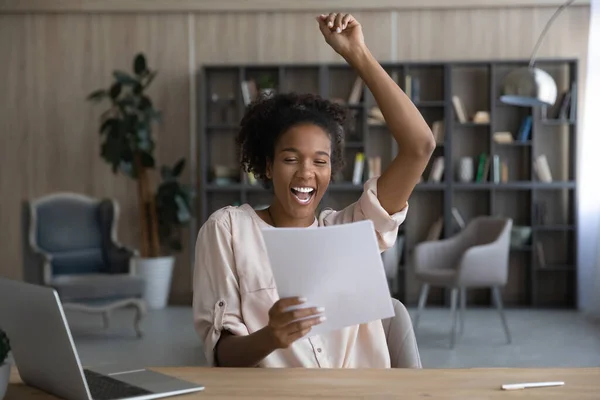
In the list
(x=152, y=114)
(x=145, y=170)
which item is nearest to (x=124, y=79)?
(x=152, y=114)

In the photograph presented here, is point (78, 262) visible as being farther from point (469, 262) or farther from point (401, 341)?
point (401, 341)

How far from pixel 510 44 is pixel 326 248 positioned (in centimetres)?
688

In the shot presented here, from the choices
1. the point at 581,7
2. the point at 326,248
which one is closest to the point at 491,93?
the point at 581,7

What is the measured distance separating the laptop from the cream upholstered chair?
620 millimetres

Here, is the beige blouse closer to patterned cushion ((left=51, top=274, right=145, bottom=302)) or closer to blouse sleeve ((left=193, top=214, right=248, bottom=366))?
blouse sleeve ((left=193, top=214, right=248, bottom=366))

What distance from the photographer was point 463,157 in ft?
26.0

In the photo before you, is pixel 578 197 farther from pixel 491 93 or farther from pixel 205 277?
pixel 205 277

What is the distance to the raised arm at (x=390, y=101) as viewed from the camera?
190 cm

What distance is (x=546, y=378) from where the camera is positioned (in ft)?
5.47

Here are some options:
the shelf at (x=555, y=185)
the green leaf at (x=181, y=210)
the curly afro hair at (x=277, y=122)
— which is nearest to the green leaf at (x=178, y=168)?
the green leaf at (x=181, y=210)

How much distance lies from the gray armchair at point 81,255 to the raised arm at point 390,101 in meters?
4.61

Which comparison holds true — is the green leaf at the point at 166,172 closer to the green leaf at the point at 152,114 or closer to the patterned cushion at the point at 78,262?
the green leaf at the point at 152,114

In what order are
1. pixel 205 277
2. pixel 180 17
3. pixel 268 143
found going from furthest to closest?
pixel 180 17 → pixel 268 143 → pixel 205 277

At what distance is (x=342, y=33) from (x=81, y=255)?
526 centimetres
